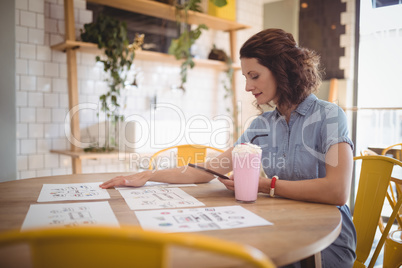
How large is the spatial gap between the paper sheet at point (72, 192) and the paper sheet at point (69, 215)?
0.10 meters

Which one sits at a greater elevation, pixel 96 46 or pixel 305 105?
pixel 96 46

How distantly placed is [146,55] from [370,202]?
2.42 m

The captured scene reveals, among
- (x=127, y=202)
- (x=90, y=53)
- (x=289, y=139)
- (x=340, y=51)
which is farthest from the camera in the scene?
(x=340, y=51)

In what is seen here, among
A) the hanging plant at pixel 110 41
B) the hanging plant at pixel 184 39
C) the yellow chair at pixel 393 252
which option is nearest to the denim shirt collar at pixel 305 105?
the yellow chair at pixel 393 252

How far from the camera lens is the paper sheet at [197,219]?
3.09 feet

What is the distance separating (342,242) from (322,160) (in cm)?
34

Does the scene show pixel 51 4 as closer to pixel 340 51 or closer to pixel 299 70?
pixel 299 70

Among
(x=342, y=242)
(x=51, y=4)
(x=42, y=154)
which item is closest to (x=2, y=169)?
(x=42, y=154)

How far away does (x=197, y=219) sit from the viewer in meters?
1.01

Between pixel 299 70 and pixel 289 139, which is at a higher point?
pixel 299 70

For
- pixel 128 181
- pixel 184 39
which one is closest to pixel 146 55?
pixel 184 39

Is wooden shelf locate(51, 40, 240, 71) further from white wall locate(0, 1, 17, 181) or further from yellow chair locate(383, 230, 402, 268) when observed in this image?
yellow chair locate(383, 230, 402, 268)

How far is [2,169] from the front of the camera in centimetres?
250

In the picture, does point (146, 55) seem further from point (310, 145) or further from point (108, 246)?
point (108, 246)
